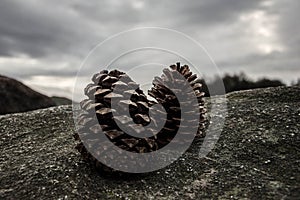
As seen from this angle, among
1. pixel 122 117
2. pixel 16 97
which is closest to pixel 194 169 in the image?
pixel 122 117

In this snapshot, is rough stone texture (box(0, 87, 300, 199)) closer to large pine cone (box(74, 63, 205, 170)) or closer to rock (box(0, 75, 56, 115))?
large pine cone (box(74, 63, 205, 170))

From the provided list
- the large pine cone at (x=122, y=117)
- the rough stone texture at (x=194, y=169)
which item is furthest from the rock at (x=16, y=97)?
the large pine cone at (x=122, y=117)

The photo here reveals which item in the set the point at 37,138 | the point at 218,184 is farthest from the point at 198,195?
the point at 37,138

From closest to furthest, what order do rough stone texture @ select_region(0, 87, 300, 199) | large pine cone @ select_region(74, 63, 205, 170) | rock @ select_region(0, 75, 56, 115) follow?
1. rough stone texture @ select_region(0, 87, 300, 199)
2. large pine cone @ select_region(74, 63, 205, 170)
3. rock @ select_region(0, 75, 56, 115)

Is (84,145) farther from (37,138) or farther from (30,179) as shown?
(37,138)

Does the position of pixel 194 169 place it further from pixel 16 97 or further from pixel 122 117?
pixel 16 97

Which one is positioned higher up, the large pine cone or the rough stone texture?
the large pine cone

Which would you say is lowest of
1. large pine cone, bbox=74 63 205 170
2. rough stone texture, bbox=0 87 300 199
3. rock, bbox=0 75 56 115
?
rough stone texture, bbox=0 87 300 199

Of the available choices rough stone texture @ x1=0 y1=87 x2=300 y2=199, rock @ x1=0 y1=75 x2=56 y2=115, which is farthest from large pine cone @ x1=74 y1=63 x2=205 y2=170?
rock @ x1=0 y1=75 x2=56 y2=115
